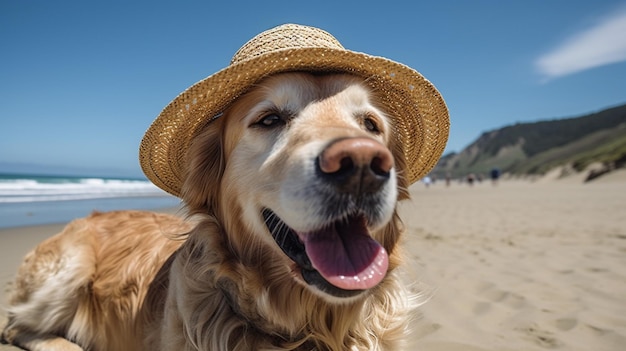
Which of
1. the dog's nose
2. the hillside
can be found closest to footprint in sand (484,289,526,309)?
Result: the dog's nose

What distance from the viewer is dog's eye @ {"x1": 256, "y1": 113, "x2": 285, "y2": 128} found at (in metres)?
2.21

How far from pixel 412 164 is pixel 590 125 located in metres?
91.1

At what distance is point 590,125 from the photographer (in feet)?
255

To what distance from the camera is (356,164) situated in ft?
5.18

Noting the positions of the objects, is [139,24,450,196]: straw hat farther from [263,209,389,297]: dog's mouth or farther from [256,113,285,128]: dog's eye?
[263,209,389,297]: dog's mouth

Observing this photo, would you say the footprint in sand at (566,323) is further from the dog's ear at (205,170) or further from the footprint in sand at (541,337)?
the dog's ear at (205,170)

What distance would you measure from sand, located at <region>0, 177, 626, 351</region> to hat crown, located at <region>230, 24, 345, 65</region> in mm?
1310

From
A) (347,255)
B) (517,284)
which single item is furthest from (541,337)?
(347,255)

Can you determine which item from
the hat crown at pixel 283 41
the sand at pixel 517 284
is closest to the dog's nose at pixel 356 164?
the hat crown at pixel 283 41

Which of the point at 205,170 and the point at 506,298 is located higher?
the point at 205,170

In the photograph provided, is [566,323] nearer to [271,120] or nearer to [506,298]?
[506,298]

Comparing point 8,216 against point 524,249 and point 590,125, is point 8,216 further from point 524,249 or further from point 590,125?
point 590,125

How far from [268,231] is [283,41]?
3.47 feet

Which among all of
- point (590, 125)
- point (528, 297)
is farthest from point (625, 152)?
point (590, 125)
